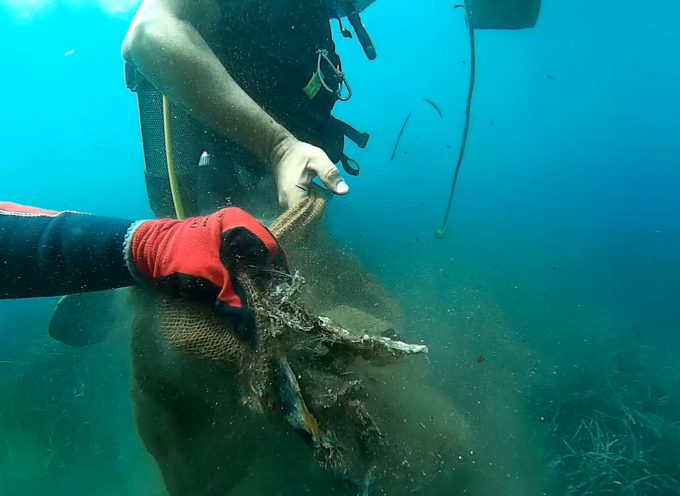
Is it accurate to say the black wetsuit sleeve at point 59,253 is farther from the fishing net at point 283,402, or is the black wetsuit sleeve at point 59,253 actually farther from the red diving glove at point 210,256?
the fishing net at point 283,402

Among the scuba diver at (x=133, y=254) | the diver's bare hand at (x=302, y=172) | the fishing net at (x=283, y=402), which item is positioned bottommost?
the fishing net at (x=283, y=402)

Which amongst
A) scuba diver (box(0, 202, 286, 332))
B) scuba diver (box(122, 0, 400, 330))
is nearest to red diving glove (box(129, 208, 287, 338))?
scuba diver (box(0, 202, 286, 332))

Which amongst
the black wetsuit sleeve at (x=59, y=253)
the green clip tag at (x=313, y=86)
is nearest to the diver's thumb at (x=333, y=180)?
the black wetsuit sleeve at (x=59, y=253)

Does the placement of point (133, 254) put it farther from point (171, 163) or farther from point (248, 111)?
point (171, 163)

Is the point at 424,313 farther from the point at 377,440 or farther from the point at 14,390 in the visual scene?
the point at 14,390

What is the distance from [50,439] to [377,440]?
4.75 metres

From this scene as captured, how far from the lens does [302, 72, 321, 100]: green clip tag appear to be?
113 inches

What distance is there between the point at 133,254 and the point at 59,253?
0.22m

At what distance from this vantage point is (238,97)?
2.09 metres

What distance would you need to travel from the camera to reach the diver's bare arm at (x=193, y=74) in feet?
6.46

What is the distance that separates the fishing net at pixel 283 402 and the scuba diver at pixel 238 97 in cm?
60

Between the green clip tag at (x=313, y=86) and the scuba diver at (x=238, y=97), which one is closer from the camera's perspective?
the scuba diver at (x=238, y=97)

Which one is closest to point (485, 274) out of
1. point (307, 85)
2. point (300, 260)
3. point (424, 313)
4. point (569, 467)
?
point (424, 313)

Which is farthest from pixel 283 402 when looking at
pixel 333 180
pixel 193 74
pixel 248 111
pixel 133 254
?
pixel 193 74
